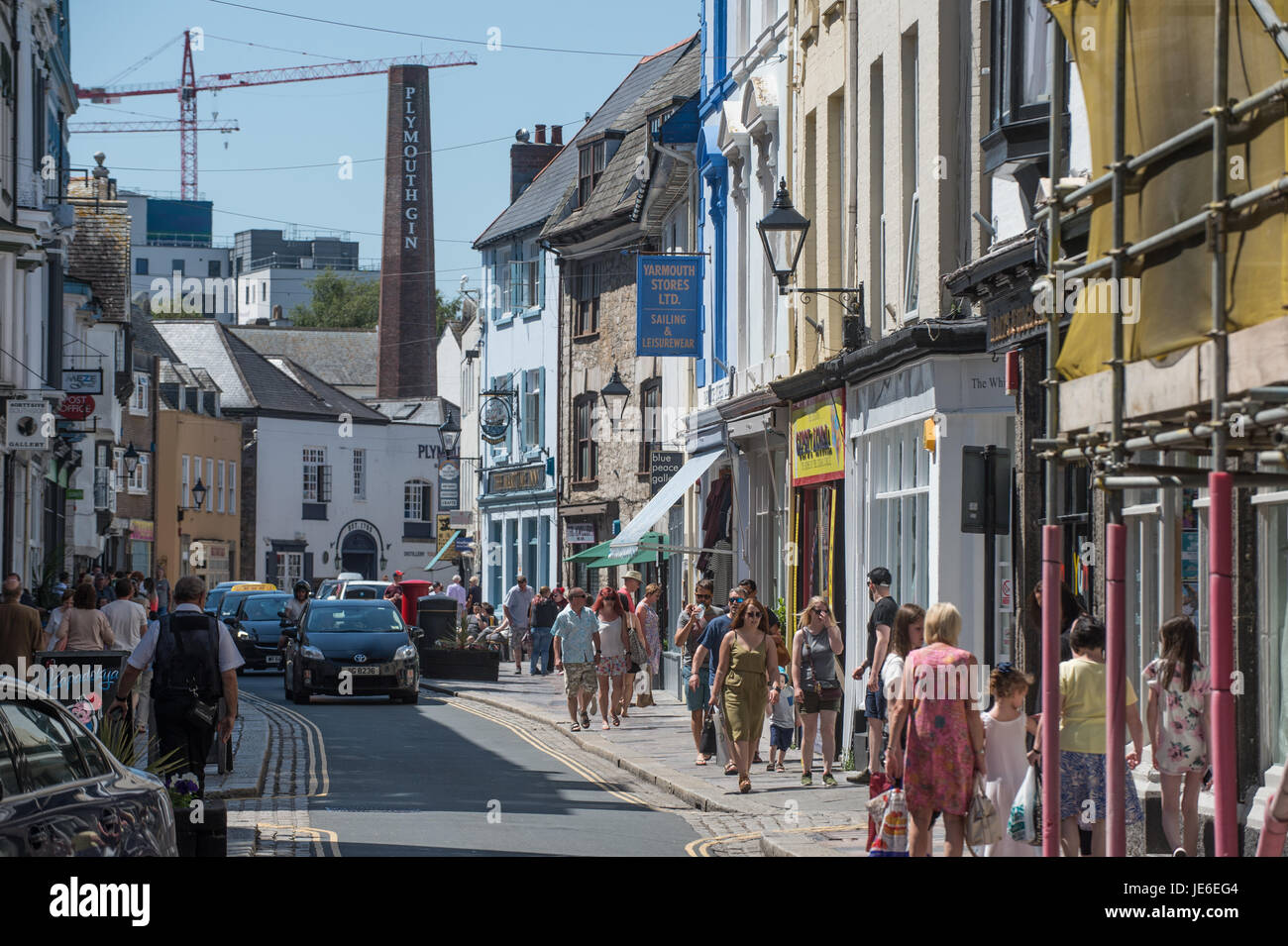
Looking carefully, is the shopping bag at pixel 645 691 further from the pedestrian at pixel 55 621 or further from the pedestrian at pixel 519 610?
the pedestrian at pixel 519 610

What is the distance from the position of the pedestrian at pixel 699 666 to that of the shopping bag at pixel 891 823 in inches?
368

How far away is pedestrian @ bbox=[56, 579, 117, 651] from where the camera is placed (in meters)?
18.9

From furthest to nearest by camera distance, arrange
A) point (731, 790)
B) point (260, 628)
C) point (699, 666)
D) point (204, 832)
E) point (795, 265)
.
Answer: point (260, 628)
point (795, 265)
point (699, 666)
point (731, 790)
point (204, 832)

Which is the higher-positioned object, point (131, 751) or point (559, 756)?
point (131, 751)

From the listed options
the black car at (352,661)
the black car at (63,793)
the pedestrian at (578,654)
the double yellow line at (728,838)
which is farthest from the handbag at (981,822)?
the black car at (352,661)

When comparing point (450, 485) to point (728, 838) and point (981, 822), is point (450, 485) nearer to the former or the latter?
point (728, 838)

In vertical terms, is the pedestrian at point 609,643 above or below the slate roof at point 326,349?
below

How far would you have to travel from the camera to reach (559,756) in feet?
70.2

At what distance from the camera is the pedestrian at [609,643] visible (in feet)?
80.4

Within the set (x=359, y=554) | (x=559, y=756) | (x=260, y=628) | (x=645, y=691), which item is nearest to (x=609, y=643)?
(x=559, y=756)

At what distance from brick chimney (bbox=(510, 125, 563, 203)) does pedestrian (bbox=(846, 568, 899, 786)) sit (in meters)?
43.3

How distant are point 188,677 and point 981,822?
6.10 metres

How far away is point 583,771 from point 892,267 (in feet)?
19.0
